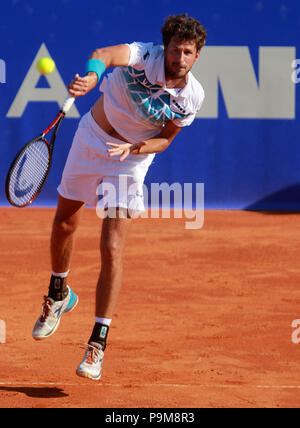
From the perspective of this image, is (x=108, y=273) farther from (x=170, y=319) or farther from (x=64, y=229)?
(x=170, y=319)

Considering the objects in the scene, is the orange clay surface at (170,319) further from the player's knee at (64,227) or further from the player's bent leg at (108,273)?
the player's knee at (64,227)

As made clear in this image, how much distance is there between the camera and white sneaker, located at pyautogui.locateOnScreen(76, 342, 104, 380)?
3836 mm

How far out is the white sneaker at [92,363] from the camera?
384 centimetres

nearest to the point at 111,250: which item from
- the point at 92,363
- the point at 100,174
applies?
the point at 100,174

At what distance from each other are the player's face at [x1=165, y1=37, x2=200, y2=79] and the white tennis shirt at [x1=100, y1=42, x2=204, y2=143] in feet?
0.15

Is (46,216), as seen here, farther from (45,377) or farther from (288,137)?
(45,377)

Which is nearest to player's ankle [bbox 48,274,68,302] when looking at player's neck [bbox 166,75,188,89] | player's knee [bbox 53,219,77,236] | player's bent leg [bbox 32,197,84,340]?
player's bent leg [bbox 32,197,84,340]

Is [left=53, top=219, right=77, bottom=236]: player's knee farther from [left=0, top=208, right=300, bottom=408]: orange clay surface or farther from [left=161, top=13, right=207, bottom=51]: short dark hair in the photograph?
[left=161, top=13, right=207, bottom=51]: short dark hair

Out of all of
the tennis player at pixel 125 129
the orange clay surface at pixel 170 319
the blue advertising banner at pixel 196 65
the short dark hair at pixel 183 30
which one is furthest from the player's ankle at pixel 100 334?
the blue advertising banner at pixel 196 65

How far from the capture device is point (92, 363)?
3.87 meters

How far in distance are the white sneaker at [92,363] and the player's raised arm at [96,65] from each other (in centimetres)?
127

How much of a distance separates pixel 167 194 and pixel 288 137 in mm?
1511

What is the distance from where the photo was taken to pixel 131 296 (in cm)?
Answer: 590

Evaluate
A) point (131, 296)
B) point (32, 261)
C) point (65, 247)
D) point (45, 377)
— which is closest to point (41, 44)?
point (32, 261)
